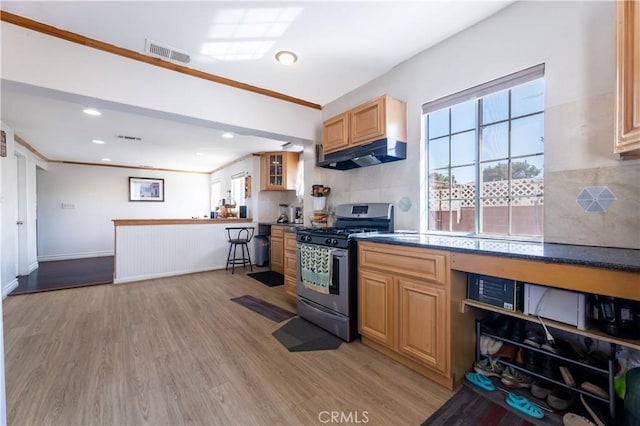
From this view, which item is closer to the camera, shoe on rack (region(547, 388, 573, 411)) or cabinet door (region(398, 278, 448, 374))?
shoe on rack (region(547, 388, 573, 411))

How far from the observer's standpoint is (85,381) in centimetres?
175

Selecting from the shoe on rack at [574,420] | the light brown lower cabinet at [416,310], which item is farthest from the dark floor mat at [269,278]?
the shoe on rack at [574,420]

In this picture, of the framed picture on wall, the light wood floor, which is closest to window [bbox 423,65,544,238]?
the light wood floor

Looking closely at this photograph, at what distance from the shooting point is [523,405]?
1488 millimetres

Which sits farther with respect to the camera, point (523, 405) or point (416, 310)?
point (416, 310)

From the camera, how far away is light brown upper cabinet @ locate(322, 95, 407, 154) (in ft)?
7.82

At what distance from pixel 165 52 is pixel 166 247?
3326mm

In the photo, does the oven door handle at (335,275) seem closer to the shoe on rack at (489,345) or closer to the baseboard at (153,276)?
the shoe on rack at (489,345)

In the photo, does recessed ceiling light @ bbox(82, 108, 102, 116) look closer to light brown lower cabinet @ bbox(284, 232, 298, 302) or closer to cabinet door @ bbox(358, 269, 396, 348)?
light brown lower cabinet @ bbox(284, 232, 298, 302)

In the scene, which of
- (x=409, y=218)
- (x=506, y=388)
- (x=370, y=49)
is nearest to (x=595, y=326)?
(x=506, y=388)

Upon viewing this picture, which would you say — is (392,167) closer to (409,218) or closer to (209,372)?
(409,218)

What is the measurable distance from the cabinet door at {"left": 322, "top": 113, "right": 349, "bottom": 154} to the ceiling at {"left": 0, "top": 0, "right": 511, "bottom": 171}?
0.44 meters

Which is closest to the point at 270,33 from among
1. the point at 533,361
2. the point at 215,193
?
the point at 533,361

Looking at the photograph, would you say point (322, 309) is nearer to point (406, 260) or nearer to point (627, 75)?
point (406, 260)
